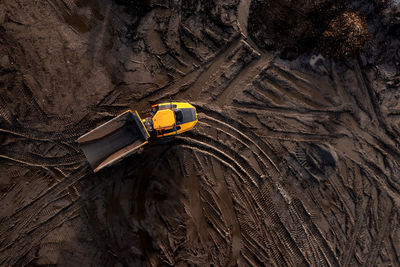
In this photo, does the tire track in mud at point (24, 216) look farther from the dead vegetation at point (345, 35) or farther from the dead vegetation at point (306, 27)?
the dead vegetation at point (345, 35)

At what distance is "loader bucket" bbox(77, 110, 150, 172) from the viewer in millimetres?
6355

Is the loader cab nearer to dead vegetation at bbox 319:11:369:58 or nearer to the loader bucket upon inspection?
the loader bucket

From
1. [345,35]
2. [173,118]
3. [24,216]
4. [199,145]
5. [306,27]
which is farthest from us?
[199,145]

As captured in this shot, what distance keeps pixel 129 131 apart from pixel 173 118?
4.21 feet

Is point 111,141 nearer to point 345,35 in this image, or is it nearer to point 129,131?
point 129,131

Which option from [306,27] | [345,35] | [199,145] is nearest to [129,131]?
[199,145]

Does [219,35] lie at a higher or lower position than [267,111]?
higher

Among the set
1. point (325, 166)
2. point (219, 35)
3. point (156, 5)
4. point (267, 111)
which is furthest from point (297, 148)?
point (156, 5)

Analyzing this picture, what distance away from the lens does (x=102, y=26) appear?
6.62 meters

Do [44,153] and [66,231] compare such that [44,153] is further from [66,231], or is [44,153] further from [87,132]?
[66,231]

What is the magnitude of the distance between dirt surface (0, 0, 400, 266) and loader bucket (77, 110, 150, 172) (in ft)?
1.45

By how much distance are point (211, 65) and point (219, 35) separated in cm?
85

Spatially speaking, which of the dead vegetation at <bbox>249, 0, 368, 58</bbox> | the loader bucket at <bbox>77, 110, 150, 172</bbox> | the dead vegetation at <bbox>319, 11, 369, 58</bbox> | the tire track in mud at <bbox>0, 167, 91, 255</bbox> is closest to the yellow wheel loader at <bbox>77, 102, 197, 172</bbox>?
the loader bucket at <bbox>77, 110, 150, 172</bbox>

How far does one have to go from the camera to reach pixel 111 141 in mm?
6453
